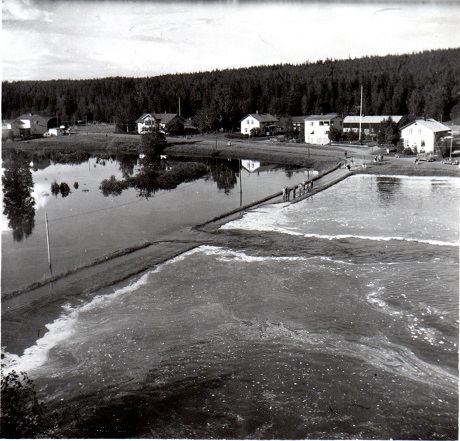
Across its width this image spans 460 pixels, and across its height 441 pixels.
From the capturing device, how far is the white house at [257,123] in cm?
7223

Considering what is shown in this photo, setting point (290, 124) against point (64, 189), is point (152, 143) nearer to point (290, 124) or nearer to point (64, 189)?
point (290, 124)

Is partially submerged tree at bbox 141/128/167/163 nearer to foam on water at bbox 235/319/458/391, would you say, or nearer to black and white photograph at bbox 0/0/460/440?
black and white photograph at bbox 0/0/460/440

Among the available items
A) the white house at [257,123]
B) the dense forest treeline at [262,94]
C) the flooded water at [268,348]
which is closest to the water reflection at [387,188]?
the flooded water at [268,348]

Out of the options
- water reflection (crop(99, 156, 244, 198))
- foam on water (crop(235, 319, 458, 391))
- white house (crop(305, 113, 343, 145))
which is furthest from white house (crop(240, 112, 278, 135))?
foam on water (crop(235, 319, 458, 391))

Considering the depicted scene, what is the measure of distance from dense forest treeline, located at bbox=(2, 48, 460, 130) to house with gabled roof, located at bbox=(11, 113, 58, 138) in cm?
471

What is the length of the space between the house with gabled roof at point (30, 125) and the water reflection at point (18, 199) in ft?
95.0

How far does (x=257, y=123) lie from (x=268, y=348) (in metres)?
63.0

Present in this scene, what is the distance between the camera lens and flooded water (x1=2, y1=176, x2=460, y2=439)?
29.8 feet

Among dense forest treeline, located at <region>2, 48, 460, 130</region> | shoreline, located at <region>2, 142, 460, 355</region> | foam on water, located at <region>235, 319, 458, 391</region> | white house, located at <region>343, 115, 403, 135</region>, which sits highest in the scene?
dense forest treeline, located at <region>2, 48, 460, 130</region>

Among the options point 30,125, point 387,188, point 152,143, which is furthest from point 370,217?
point 30,125

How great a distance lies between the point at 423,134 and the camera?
4612 cm

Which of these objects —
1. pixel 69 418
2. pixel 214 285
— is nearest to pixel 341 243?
pixel 214 285

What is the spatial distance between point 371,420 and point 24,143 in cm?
6351

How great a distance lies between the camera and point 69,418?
9.09 meters
